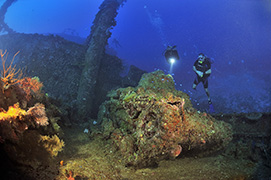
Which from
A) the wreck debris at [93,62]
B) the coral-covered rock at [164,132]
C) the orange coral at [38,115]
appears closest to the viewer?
the orange coral at [38,115]

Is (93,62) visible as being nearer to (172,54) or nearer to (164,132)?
(172,54)

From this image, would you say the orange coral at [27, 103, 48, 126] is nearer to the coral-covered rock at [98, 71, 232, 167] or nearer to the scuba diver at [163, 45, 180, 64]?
the coral-covered rock at [98, 71, 232, 167]

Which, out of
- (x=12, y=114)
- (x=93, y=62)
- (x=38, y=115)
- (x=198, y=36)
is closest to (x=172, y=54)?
(x=93, y=62)

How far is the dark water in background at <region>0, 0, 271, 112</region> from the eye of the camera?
2727 centimetres

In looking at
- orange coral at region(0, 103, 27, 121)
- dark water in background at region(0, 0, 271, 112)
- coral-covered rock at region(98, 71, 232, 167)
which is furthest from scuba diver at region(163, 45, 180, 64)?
dark water in background at region(0, 0, 271, 112)

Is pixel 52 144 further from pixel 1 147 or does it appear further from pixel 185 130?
pixel 185 130

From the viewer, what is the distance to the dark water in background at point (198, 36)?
89.5ft

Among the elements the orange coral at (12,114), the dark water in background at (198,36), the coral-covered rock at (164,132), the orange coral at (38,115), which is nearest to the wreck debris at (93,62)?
the coral-covered rock at (164,132)

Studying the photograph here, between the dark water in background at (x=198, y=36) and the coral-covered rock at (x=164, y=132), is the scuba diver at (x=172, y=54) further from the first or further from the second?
the dark water in background at (x=198, y=36)

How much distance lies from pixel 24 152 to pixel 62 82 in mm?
7873

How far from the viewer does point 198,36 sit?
125562mm

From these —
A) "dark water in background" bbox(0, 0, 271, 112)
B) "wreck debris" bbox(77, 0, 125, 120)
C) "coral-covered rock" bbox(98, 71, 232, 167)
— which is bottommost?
"coral-covered rock" bbox(98, 71, 232, 167)

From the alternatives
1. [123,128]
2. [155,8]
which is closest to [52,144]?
[123,128]

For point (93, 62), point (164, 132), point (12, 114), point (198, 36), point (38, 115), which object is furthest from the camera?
point (198, 36)
